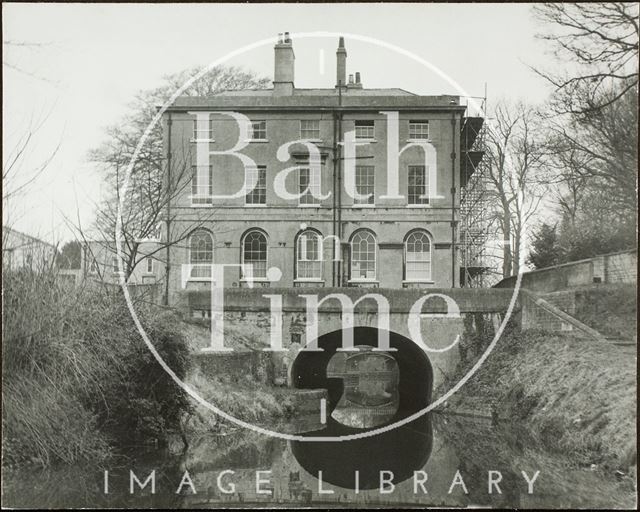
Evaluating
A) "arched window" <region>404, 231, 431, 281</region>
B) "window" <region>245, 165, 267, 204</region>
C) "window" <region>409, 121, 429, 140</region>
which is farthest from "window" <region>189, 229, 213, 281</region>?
"window" <region>409, 121, 429, 140</region>

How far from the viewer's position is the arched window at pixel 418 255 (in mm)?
28641

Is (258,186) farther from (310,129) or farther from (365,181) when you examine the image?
(365,181)

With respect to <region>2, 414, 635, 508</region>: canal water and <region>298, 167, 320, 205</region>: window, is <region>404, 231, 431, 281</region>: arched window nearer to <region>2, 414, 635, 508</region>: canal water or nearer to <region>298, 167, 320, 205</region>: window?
<region>298, 167, 320, 205</region>: window

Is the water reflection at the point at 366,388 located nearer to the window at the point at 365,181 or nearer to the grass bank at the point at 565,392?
the grass bank at the point at 565,392

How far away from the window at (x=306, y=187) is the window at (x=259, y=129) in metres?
1.88

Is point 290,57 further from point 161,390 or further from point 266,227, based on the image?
point 161,390

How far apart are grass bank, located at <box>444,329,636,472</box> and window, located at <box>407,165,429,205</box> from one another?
8.61 m

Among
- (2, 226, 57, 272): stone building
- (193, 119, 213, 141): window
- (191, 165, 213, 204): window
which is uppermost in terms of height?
(193, 119, 213, 141): window

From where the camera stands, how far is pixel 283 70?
30078 millimetres

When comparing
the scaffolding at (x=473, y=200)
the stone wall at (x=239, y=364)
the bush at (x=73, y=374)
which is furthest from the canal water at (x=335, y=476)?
the scaffolding at (x=473, y=200)

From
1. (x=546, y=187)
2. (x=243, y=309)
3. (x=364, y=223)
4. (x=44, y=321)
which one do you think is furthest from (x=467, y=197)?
(x=44, y=321)

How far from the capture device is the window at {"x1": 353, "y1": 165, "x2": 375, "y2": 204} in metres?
29.1

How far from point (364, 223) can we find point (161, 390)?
50.6 ft

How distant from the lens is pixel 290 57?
30.8 metres
